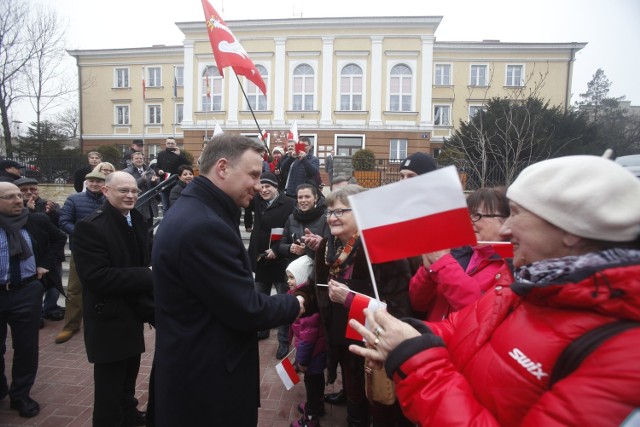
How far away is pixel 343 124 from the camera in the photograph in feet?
79.6

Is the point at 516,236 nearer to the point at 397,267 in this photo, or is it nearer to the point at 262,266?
the point at 397,267

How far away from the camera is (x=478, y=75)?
29.4 metres

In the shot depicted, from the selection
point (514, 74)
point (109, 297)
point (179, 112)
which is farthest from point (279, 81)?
point (109, 297)

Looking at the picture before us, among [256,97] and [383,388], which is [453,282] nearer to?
[383,388]

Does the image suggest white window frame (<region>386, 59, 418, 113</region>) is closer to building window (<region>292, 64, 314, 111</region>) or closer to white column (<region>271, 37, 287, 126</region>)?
building window (<region>292, 64, 314, 111</region>)

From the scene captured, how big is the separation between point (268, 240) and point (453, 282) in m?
3.53

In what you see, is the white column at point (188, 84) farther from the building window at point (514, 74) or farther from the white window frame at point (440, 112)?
the building window at point (514, 74)

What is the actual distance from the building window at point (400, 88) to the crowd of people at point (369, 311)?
847 inches

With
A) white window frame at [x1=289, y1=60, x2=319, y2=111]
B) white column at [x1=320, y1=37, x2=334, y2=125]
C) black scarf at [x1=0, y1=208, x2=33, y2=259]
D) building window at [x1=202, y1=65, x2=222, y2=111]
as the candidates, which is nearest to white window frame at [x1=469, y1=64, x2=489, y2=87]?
white column at [x1=320, y1=37, x2=334, y2=125]

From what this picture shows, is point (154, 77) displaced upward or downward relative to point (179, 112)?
upward

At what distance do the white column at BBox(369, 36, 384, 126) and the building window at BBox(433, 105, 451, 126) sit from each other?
8994 mm

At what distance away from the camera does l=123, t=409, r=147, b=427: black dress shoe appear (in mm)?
3285

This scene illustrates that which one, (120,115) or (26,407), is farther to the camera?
(120,115)

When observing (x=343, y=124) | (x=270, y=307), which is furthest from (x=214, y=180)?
(x=343, y=124)
